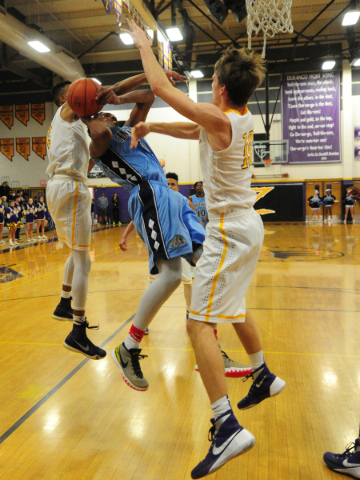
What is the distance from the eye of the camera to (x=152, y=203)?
8.82 ft

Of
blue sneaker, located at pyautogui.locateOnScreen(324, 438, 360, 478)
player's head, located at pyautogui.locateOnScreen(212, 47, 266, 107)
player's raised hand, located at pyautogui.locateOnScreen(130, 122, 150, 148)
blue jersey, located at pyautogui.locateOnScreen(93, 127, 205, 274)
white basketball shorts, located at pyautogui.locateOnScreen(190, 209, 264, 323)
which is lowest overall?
blue sneaker, located at pyautogui.locateOnScreen(324, 438, 360, 478)

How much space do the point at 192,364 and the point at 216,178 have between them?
1.67 meters

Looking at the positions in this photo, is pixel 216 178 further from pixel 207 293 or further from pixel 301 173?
pixel 301 173

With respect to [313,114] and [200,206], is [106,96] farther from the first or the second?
[313,114]

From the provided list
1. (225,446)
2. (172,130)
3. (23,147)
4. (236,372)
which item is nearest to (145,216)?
(172,130)

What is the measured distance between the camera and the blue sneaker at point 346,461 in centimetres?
187

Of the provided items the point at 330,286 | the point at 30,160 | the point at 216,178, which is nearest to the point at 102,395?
the point at 216,178

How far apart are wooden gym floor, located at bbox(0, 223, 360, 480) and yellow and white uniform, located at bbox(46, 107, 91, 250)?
3.31 feet

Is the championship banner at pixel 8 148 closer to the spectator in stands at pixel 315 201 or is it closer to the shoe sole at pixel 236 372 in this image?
the spectator in stands at pixel 315 201

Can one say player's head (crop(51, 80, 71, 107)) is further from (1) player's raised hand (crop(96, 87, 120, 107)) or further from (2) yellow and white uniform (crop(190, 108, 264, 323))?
(2) yellow and white uniform (crop(190, 108, 264, 323))

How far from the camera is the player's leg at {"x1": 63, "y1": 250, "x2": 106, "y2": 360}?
303cm

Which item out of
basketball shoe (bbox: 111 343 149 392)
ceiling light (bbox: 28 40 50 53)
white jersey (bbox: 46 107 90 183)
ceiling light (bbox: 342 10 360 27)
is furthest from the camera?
ceiling light (bbox: 28 40 50 53)

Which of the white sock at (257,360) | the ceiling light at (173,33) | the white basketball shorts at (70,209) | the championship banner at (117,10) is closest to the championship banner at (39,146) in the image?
the ceiling light at (173,33)

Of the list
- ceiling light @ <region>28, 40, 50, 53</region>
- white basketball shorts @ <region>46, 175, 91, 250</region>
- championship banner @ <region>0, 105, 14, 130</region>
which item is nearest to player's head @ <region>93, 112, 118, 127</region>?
white basketball shorts @ <region>46, 175, 91, 250</region>
